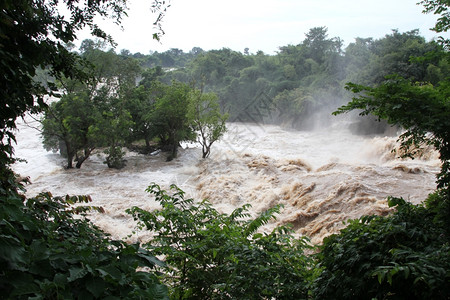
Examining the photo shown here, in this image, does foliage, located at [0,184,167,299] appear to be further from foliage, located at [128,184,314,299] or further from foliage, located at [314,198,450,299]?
foliage, located at [314,198,450,299]

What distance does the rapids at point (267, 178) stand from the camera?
8.34 meters

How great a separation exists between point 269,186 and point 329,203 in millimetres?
3082

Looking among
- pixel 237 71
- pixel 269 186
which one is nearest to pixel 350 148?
pixel 269 186

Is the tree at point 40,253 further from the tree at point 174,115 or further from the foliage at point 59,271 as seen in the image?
the tree at point 174,115

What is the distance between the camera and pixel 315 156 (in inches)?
662

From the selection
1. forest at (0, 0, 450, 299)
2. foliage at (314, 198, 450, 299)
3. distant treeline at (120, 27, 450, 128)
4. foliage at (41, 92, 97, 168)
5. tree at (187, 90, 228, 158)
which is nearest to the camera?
forest at (0, 0, 450, 299)

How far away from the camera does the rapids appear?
8344 millimetres

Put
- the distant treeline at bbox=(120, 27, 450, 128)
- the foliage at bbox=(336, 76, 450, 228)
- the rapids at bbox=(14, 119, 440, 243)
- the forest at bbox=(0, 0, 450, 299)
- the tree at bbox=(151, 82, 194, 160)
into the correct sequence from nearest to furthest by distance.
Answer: the forest at bbox=(0, 0, 450, 299), the foliage at bbox=(336, 76, 450, 228), the rapids at bbox=(14, 119, 440, 243), the tree at bbox=(151, 82, 194, 160), the distant treeline at bbox=(120, 27, 450, 128)

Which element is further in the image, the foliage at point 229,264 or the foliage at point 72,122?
the foliage at point 72,122

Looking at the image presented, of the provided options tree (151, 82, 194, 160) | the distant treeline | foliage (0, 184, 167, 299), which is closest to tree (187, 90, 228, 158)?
tree (151, 82, 194, 160)

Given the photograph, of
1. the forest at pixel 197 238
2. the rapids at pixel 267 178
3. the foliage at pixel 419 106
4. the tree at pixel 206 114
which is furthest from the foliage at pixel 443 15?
the tree at pixel 206 114

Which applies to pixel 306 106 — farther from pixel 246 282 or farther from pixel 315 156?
pixel 246 282

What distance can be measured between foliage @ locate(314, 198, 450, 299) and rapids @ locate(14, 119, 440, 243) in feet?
15.6

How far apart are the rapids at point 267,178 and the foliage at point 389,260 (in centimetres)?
474
